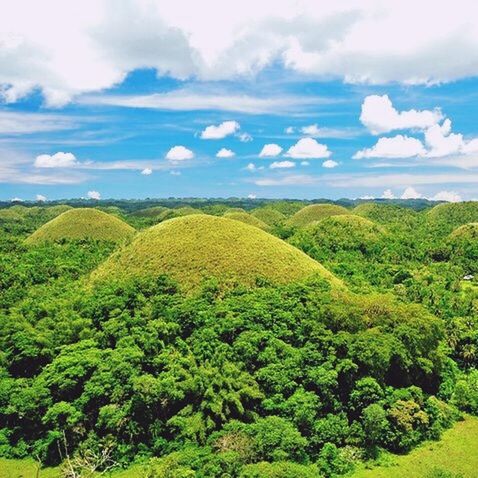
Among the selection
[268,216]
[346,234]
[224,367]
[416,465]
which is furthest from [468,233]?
[268,216]

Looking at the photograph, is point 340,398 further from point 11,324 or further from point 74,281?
point 74,281

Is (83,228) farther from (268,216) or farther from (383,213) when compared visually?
(383,213)

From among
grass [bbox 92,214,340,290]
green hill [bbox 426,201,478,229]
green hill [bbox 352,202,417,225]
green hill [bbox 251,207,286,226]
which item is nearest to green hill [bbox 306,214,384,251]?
grass [bbox 92,214,340,290]

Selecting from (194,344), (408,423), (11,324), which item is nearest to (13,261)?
(11,324)

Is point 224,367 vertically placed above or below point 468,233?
below

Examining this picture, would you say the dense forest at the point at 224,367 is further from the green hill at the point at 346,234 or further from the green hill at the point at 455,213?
the green hill at the point at 455,213

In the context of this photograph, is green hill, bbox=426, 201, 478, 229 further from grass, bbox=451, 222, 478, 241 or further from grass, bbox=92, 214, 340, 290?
Result: grass, bbox=92, 214, 340, 290
